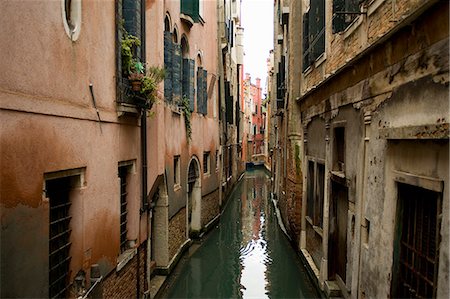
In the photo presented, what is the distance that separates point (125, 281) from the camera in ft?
21.8

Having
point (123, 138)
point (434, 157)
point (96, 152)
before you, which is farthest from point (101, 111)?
A: point (434, 157)

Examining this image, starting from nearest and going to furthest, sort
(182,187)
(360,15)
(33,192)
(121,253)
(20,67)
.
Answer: (20,67) < (33,192) < (360,15) < (121,253) < (182,187)

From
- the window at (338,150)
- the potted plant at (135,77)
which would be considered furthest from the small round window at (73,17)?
the window at (338,150)

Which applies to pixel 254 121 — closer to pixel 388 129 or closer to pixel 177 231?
pixel 177 231

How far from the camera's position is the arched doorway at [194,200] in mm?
13190

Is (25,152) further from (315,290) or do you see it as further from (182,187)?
(182,187)

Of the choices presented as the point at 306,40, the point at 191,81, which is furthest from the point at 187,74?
the point at 306,40

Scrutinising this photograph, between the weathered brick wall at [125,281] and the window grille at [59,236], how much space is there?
934mm

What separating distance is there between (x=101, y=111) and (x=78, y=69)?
885 mm

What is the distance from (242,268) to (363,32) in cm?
689

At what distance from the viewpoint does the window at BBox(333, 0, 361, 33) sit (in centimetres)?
610

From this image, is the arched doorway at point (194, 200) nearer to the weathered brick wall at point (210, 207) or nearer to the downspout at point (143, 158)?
the weathered brick wall at point (210, 207)

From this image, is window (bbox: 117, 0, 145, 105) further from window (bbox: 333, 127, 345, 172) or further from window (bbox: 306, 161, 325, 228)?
window (bbox: 306, 161, 325, 228)

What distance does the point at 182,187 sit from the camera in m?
11.4
